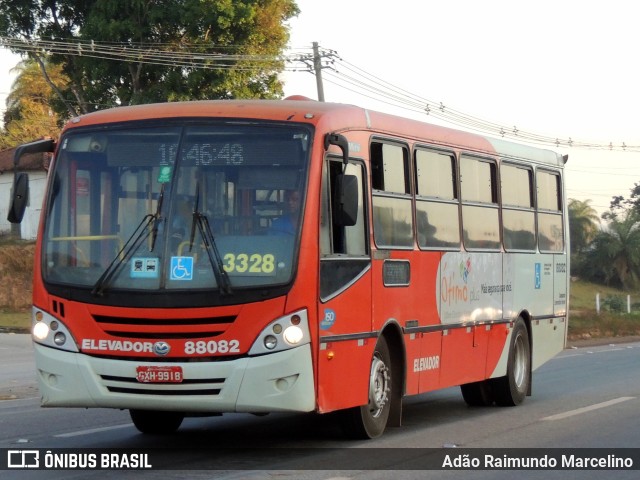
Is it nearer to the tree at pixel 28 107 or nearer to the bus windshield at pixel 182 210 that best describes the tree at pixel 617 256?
the tree at pixel 28 107

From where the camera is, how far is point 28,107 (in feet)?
215

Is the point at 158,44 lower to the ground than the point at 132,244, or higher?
higher

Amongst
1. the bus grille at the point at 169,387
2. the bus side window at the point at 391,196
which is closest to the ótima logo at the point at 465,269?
the bus side window at the point at 391,196

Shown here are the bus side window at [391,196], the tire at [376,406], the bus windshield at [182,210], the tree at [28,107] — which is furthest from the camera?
the tree at [28,107]

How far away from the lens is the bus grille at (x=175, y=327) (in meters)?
9.68

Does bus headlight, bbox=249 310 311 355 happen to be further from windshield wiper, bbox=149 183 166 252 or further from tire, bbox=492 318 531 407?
tire, bbox=492 318 531 407

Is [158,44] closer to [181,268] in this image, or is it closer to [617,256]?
[181,268]

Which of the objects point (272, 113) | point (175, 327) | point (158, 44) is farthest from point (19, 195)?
point (158, 44)

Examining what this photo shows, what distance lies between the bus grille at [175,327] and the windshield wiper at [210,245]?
0.26 meters

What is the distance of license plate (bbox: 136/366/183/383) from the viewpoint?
31.8 feet

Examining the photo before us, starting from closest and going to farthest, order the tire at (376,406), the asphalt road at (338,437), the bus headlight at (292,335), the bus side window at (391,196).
Result: the asphalt road at (338,437), the bus headlight at (292,335), the tire at (376,406), the bus side window at (391,196)

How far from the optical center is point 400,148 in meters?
12.3

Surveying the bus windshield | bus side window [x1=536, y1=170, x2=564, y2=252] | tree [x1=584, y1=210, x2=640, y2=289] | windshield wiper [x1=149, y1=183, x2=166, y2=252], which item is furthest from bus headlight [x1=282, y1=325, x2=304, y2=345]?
tree [x1=584, y1=210, x2=640, y2=289]

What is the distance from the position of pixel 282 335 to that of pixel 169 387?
1.00 m
